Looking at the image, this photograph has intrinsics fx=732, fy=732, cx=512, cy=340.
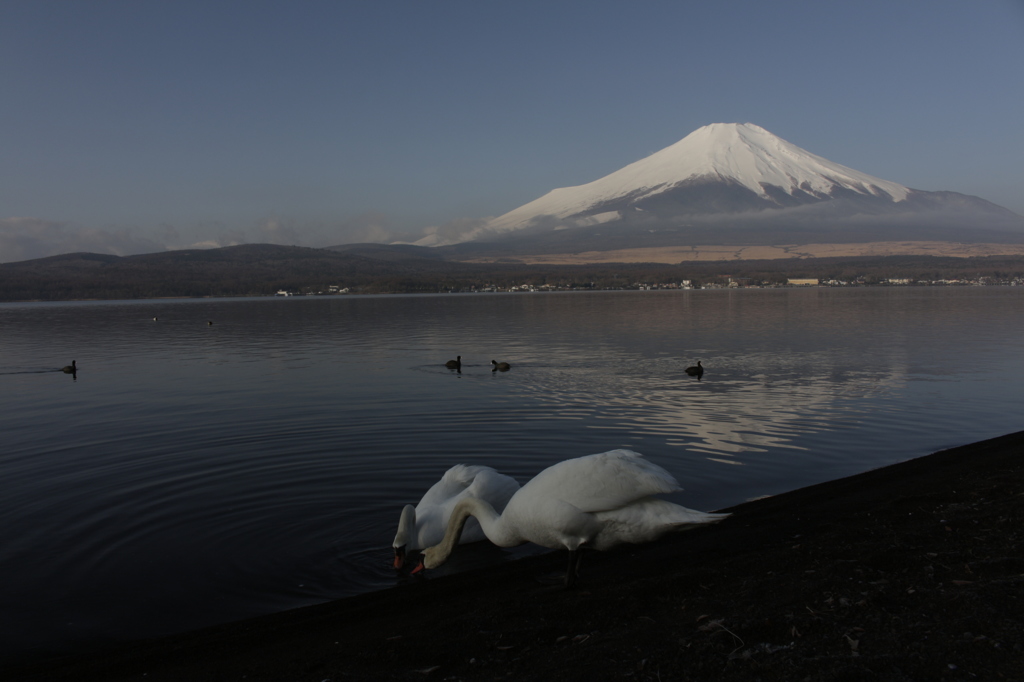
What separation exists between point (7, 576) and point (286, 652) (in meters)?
4.79

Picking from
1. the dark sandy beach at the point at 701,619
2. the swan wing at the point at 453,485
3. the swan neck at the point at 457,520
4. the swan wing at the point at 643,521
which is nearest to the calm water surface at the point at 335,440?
the swan neck at the point at 457,520

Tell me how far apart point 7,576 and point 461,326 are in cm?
5103

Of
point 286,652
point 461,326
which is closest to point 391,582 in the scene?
point 286,652

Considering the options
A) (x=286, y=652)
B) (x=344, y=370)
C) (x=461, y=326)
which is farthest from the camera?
(x=461, y=326)

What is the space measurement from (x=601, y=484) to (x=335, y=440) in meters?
9.96

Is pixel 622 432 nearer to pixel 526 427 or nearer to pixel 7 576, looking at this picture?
pixel 526 427

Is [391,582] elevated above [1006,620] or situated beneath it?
situated beneath

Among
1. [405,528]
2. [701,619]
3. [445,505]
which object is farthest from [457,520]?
[701,619]

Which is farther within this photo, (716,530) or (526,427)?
(526,427)

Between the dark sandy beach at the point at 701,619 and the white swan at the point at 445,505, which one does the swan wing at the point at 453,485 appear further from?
the dark sandy beach at the point at 701,619

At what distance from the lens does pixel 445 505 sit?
31.2ft

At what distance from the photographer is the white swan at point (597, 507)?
287 inches

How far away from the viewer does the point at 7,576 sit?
870 cm

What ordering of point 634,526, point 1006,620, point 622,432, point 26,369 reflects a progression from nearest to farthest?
point 1006,620 → point 634,526 → point 622,432 → point 26,369
